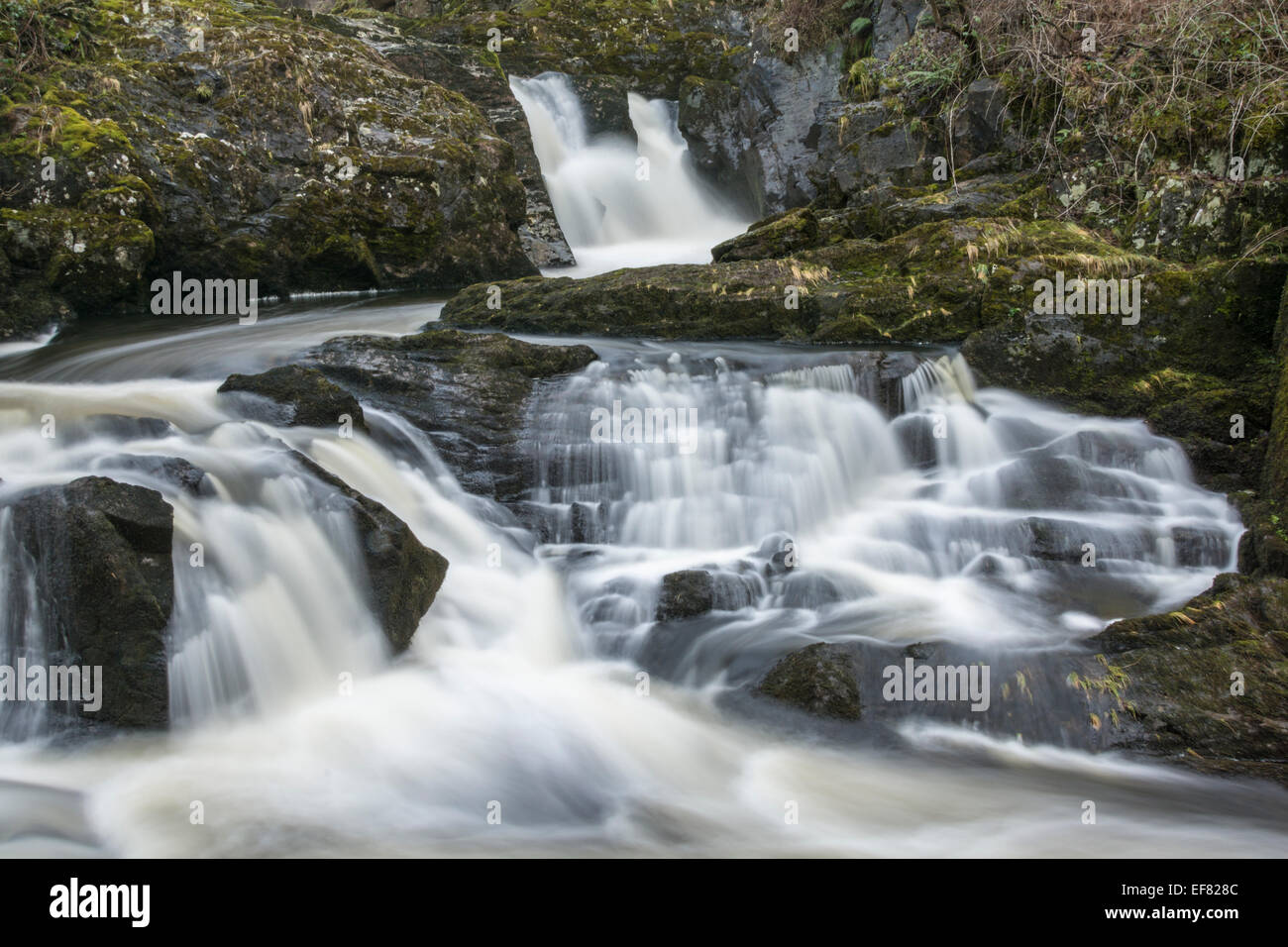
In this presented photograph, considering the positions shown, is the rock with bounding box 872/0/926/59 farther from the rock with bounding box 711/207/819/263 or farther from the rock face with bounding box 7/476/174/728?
the rock face with bounding box 7/476/174/728

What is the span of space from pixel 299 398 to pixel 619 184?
10.7m

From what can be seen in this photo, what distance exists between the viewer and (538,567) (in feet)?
21.4

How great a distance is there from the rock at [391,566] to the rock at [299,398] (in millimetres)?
1143

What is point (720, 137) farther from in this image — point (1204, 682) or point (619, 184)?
point (1204, 682)

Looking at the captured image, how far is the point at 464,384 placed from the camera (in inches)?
308

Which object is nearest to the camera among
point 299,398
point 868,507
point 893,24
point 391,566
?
point 391,566

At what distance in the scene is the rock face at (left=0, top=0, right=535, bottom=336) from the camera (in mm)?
9633

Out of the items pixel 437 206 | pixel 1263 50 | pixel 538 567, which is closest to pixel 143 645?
pixel 538 567

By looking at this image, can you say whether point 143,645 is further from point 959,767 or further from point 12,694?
point 959,767

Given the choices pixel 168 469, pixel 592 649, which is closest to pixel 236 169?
pixel 168 469

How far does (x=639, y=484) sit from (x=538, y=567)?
1.10 metres

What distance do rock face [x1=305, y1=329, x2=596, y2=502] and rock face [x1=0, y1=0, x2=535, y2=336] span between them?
130 inches

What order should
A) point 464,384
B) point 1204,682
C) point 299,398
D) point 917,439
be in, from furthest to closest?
point 464,384, point 917,439, point 299,398, point 1204,682

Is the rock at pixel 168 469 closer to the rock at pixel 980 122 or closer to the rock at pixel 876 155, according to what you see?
the rock at pixel 876 155
